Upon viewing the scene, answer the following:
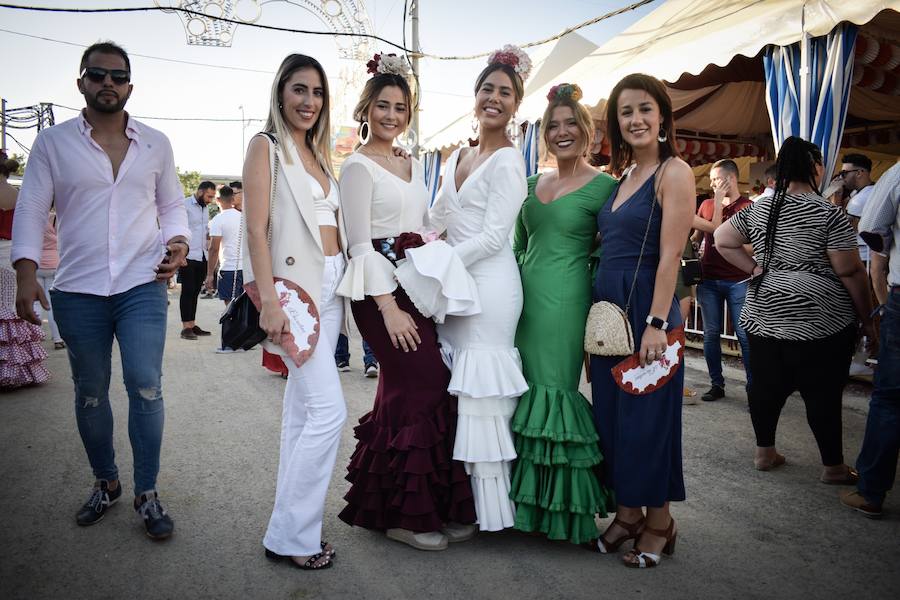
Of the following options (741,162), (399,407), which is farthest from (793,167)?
(741,162)

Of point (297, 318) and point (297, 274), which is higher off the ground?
point (297, 274)

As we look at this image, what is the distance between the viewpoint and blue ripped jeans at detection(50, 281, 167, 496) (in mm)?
2770

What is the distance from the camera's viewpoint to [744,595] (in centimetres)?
231

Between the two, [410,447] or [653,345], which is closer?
[653,345]

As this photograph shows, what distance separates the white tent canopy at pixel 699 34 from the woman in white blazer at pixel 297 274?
159 inches

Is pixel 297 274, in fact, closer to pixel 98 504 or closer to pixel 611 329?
pixel 611 329

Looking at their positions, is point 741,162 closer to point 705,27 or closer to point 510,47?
point 705,27

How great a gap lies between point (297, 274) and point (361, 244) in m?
0.32

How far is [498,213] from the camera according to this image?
2.70m

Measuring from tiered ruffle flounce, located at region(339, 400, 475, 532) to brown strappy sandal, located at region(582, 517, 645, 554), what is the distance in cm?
56

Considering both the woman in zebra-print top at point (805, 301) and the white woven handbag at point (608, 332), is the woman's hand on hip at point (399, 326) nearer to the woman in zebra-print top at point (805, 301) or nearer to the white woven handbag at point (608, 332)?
the white woven handbag at point (608, 332)

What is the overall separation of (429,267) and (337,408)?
2.39 feet

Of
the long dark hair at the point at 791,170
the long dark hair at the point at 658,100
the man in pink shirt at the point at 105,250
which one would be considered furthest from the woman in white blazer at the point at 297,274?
the long dark hair at the point at 791,170

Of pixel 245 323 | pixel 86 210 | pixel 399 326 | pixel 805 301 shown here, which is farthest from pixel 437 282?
pixel 805 301
